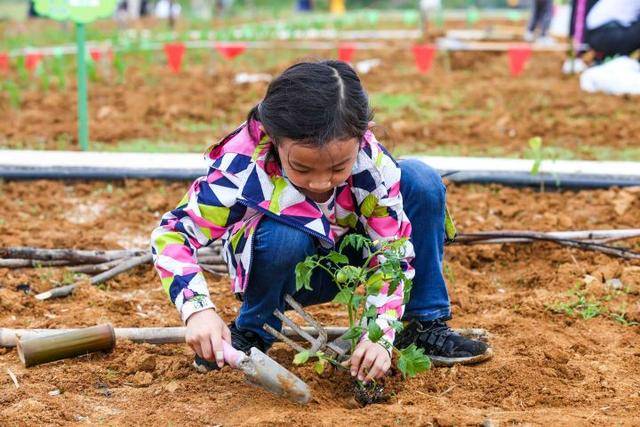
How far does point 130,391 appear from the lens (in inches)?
93.7

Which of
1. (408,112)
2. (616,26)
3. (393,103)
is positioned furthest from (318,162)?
(616,26)

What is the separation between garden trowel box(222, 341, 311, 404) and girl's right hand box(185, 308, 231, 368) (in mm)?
20

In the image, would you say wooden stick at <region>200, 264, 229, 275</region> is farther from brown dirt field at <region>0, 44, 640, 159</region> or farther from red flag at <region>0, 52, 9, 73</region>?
red flag at <region>0, 52, 9, 73</region>

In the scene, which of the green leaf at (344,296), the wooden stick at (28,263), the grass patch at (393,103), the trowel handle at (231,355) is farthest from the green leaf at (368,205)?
the grass patch at (393,103)

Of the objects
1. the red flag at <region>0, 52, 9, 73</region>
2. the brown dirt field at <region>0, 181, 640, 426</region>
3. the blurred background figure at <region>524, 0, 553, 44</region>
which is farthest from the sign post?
the blurred background figure at <region>524, 0, 553, 44</region>

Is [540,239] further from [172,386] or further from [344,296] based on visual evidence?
[172,386]

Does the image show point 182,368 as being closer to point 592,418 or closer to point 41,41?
point 592,418

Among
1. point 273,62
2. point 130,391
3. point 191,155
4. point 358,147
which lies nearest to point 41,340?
point 130,391

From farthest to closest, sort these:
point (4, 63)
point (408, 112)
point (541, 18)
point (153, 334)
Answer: point (541, 18)
point (4, 63)
point (408, 112)
point (153, 334)

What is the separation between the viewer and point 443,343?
254 cm

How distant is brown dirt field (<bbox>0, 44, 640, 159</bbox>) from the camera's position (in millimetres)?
5492

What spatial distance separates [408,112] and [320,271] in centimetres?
416

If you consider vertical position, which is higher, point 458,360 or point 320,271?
point 320,271

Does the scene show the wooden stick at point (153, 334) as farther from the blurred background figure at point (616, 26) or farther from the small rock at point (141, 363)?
the blurred background figure at point (616, 26)
